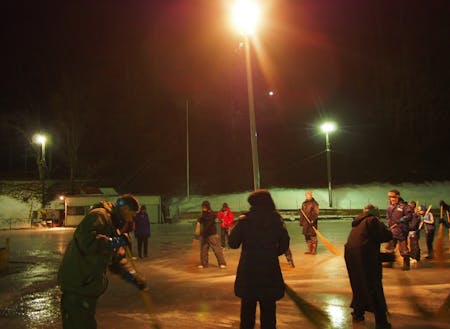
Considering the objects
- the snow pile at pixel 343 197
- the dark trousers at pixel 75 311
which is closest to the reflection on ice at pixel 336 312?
the dark trousers at pixel 75 311

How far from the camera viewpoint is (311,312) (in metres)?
7.34

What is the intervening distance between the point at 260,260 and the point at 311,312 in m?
3.06

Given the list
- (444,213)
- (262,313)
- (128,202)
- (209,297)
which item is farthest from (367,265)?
(444,213)

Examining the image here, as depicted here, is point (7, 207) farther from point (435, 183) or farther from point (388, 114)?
point (388, 114)

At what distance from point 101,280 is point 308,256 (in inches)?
443

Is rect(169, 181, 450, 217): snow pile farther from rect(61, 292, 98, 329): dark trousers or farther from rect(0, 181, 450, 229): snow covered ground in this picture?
rect(61, 292, 98, 329): dark trousers

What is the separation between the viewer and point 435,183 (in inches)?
1794

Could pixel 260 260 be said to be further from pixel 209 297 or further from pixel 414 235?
pixel 414 235

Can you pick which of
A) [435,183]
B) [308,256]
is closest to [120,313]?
[308,256]

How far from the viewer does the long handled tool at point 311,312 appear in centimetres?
671

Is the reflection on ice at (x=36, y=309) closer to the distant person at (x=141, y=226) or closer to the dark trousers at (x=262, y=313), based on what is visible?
the dark trousers at (x=262, y=313)

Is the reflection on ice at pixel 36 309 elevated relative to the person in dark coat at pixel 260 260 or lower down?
lower down

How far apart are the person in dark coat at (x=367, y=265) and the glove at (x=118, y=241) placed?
358 cm

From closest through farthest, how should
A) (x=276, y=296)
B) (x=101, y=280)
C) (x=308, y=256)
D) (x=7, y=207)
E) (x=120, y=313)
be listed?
(x=101, y=280) < (x=276, y=296) < (x=120, y=313) < (x=308, y=256) < (x=7, y=207)
